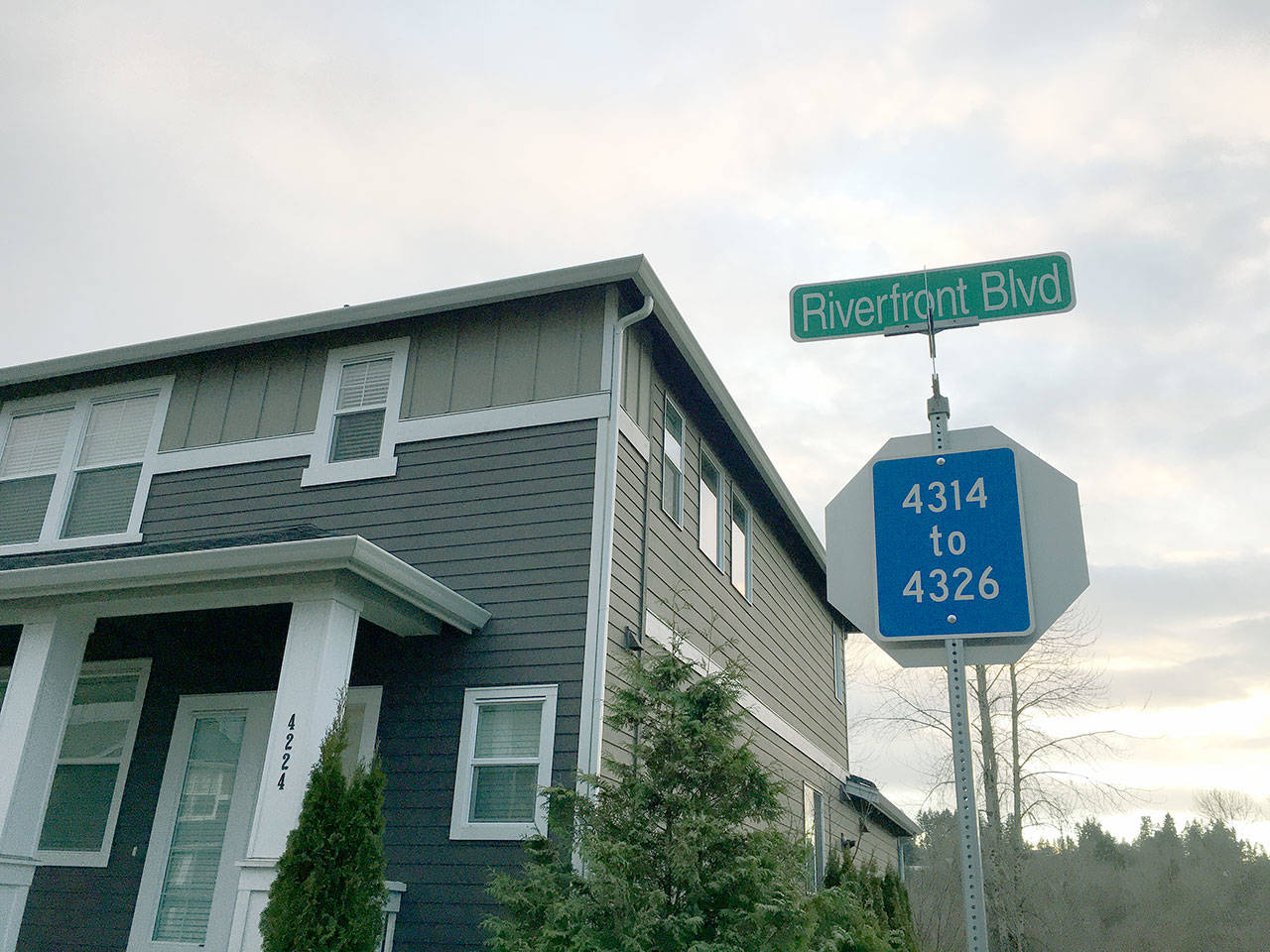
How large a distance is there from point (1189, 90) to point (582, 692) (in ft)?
22.1

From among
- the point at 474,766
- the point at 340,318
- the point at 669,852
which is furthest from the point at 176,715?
the point at 669,852

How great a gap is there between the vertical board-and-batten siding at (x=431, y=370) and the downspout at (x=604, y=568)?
222mm

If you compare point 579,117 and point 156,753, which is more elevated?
point 579,117

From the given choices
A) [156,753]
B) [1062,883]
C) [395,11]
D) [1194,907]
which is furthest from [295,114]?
[1194,907]

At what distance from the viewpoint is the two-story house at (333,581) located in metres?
7.72

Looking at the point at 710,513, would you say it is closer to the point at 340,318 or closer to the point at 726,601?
the point at 726,601

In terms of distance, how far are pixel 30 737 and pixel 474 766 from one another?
3.34m

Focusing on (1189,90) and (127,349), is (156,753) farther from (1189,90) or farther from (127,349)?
(1189,90)

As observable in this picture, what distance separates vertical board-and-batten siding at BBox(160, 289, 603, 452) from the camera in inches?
366

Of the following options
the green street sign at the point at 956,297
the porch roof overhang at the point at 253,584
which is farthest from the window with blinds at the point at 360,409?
the green street sign at the point at 956,297

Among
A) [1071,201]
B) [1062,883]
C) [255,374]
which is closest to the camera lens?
[1071,201]

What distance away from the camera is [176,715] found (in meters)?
9.34

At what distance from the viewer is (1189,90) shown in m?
8.20

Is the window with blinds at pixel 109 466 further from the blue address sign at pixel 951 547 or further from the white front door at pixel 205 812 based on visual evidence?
the blue address sign at pixel 951 547
